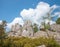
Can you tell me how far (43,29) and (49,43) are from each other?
933 cm

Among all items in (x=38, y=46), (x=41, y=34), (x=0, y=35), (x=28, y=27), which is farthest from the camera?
(x=28, y=27)

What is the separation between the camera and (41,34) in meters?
26.4

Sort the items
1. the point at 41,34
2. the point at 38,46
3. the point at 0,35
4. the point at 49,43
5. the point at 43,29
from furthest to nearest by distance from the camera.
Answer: the point at 43,29
the point at 41,34
the point at 49,43
the point at 38,46
the point at 0,35

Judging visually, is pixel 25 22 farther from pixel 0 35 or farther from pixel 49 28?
pixel 0 35

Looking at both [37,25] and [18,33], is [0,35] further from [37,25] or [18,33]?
[37,25]

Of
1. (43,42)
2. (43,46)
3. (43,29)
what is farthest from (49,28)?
(43,46)

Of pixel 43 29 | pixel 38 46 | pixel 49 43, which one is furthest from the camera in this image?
pixel 43 29

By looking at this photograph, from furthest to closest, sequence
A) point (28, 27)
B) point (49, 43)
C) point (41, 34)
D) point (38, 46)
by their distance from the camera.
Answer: point (28, 27)
point (41, 34)
point (49, 43)
point (38, 46)

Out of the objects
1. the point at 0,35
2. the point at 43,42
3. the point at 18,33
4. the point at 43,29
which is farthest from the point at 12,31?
the point at 0,35

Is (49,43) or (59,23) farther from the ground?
(59,23)

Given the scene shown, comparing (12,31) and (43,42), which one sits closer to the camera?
(43,42)

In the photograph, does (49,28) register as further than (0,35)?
Yes

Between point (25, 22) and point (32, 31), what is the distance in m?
2.94

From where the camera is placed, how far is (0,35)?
1502 centimetres
